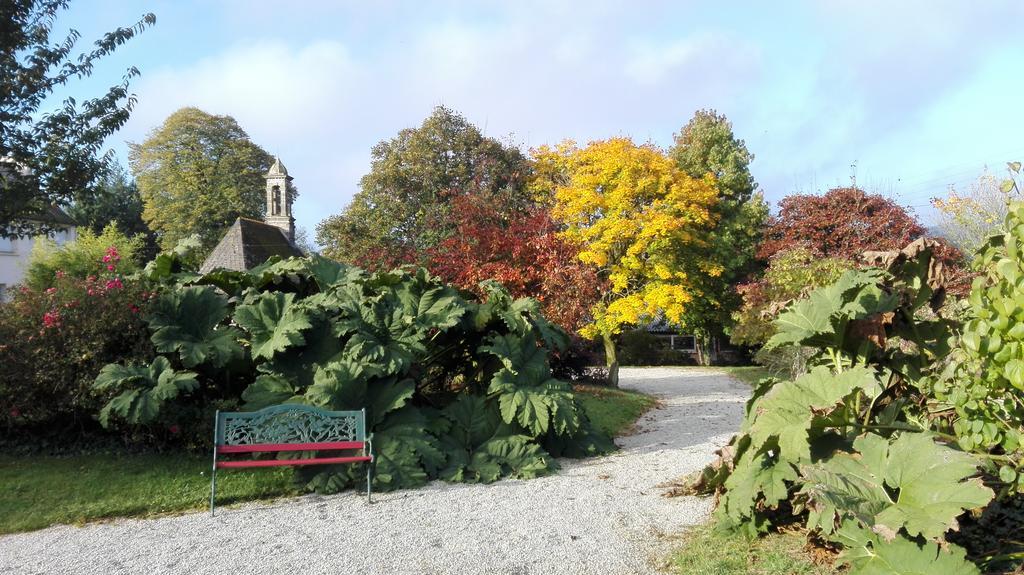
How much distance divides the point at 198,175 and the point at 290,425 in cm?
3565

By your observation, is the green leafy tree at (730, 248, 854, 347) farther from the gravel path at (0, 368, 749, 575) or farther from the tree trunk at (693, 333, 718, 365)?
the tree trunk at (693, 333, 718, 365)

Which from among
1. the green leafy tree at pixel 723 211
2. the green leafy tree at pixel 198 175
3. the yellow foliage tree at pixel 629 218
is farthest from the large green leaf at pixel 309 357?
the green leafy tree at pixel 198 175

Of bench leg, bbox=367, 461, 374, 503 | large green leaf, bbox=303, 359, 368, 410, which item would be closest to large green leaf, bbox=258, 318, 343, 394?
large green leaf, bbox=303, 359, 368, 410

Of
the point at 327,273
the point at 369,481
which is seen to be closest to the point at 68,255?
the point at 327,273

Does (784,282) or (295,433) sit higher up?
(784,282)

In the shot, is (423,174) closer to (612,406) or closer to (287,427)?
(612,406)

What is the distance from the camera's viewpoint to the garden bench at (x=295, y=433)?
20.1ft

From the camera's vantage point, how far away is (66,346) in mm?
7156

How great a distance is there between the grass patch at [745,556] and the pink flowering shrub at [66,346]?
5539 millimetres

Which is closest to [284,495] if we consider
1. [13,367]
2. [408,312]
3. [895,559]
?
[408,312]

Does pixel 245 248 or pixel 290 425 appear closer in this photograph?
pixel 290 425

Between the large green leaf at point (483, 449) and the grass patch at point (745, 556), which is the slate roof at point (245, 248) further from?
the grass patch at point (745, 556)

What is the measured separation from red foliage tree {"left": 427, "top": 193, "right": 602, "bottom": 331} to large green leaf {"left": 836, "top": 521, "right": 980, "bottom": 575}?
32.7 ft

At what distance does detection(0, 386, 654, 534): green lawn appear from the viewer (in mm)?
5812
